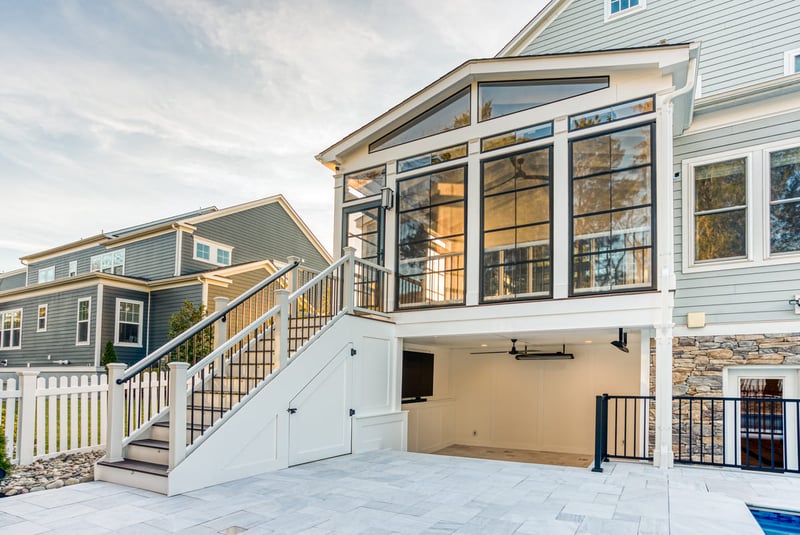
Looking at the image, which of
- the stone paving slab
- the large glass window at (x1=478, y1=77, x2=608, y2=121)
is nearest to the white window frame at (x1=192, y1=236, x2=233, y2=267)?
the large glass window at (x1=478, y1=77, x2=608, y2=121)

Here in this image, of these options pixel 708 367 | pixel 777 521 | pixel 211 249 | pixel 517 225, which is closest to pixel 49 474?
pixel 517 225

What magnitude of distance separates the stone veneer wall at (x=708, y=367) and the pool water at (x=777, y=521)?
220 centimetres

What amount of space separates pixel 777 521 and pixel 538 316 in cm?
316

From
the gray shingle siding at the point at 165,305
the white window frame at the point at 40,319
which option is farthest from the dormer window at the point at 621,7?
the white window frame at the point at 40,319

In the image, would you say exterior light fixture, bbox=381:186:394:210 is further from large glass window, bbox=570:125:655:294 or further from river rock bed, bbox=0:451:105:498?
river rock bed, bbox=0:451:105:498

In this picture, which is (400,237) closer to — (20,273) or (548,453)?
(548,453)

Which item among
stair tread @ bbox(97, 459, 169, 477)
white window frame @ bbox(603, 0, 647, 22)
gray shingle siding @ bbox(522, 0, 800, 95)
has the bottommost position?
stair tread @ bbox(97, 459, 169, 477)

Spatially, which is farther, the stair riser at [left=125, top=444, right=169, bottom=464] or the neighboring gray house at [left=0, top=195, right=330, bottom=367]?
the neighboring gray house at [left=0, top=195, right=330, bottom=367]

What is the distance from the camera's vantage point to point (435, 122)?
801 cm

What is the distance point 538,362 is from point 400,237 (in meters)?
3.95

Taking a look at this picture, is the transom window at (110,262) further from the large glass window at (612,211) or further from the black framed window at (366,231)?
the large glass window at (612,211)

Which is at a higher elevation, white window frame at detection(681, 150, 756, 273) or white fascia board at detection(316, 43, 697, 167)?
white fascia board at detection(316, 43, 697, 167)

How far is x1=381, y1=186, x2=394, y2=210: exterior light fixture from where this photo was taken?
26.3 feet

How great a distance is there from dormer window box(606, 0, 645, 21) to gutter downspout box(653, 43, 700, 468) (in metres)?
3.84
